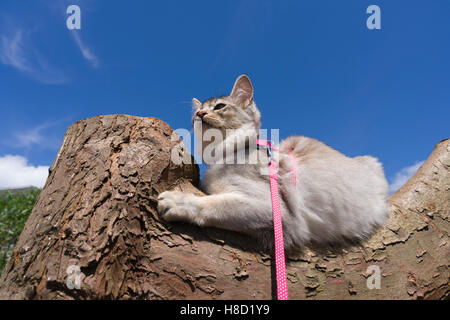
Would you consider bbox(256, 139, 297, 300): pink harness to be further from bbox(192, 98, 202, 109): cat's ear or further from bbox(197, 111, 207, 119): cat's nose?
bbox(192, 98, 202, 109): cat's ear

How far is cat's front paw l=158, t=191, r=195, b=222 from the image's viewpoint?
1.76 metres

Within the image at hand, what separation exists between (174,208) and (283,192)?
3.00 ft

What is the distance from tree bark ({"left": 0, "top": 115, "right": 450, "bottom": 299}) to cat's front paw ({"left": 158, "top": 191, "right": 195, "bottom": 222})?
54 mm

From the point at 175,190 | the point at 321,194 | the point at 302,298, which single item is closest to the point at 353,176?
the point at 321,194

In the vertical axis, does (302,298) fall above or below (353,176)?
below

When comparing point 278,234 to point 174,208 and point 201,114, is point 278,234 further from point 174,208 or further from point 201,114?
point 201,114

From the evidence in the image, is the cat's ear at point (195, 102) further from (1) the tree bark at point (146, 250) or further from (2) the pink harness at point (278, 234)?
(2) the pink harness at point (278, 234)

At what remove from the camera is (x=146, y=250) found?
5.43 feet

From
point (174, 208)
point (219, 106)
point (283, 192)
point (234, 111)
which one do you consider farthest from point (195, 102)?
point (174, 208)

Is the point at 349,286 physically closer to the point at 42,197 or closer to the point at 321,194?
the point at 321,194

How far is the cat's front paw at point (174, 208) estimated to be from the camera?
1756 millimetres
